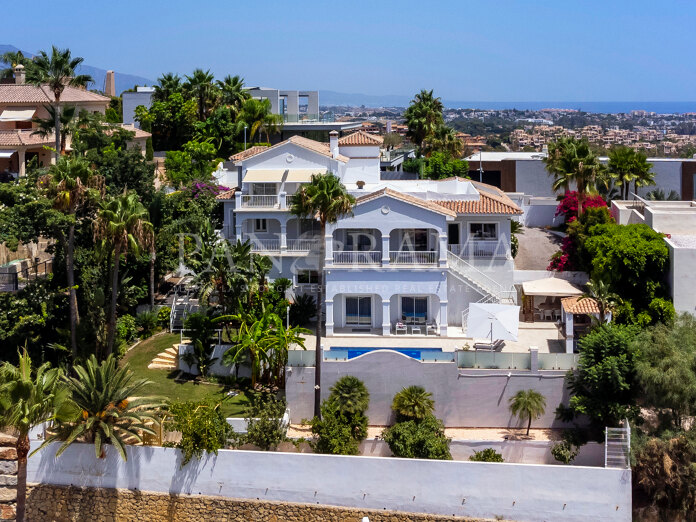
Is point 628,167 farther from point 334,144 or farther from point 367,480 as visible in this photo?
point 367,480

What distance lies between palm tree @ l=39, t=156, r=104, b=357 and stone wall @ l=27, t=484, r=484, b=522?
742cm

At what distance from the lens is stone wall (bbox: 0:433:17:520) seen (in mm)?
31406

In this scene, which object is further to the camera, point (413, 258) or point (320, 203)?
point (413, 258)

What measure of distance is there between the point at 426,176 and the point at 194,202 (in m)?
18.8

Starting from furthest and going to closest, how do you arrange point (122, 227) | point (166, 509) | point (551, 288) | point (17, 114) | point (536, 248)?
point (17, 114)
point (536, 248)
point (551, 288)
point (122, 227)
point (166, 509)

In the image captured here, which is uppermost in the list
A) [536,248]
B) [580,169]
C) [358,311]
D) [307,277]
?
[580,169]

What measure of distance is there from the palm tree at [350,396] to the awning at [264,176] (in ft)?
42.7

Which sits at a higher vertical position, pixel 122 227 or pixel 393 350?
pixel 122 227

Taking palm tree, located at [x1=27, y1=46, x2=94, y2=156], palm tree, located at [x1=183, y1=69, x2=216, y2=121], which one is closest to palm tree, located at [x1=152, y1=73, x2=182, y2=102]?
palm tree, located at [x1=183, y1=69, x2=216, y2=121]

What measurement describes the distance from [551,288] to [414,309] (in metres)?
6.21

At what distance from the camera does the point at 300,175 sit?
42.8 m

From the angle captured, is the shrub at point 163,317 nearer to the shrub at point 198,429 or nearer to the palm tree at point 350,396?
the shrub at point 198,429

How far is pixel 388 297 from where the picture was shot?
1502 inches

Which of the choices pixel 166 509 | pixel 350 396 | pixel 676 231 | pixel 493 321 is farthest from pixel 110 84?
pixel 166 509
